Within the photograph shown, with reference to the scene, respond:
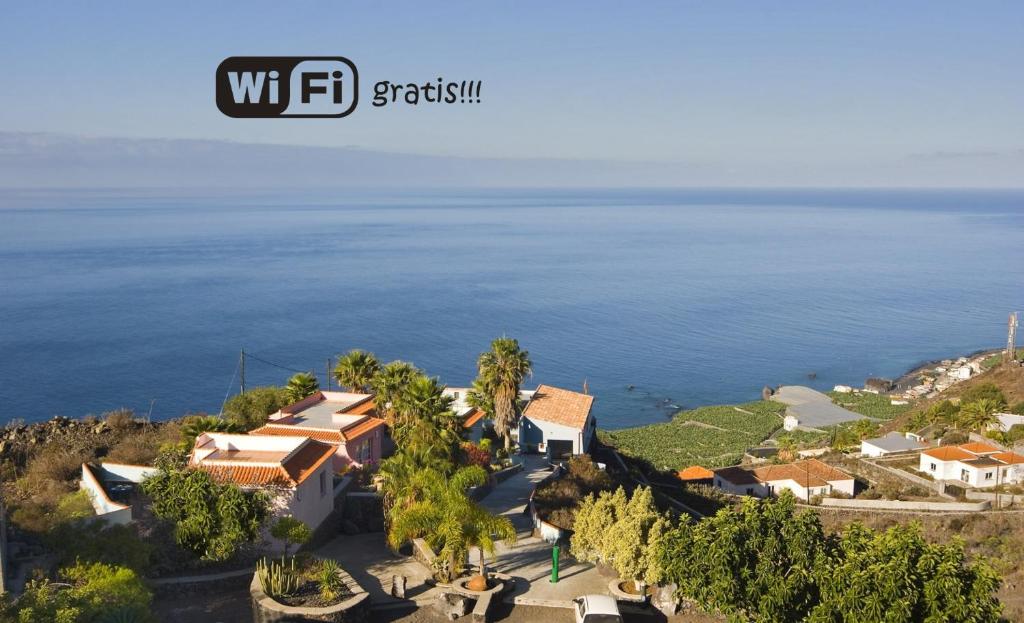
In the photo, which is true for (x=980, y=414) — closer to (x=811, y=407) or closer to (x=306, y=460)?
(x=811, y=407)

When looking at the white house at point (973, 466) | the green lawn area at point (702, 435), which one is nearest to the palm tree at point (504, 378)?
the green lawn area at point (702, 435)

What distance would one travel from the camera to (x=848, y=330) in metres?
103

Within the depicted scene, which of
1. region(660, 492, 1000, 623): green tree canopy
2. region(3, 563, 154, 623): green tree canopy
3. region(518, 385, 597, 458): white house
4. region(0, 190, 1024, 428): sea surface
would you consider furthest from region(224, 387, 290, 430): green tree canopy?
region(0, 190, 1024, 428): sea surface

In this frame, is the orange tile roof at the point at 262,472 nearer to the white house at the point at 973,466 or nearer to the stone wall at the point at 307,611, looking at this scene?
the stone wall at the point at 307,611

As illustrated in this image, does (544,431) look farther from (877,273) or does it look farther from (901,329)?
(877,273)

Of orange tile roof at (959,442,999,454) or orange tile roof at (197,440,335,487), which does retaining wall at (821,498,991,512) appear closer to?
orange tile roof at (959,442,999,454)

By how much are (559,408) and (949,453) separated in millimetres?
20706

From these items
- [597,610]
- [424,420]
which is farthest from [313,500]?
[597,610]

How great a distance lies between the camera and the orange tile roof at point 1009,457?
38562 millimetres

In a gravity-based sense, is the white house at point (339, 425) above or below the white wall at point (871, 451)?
above

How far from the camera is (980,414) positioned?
1863 inches

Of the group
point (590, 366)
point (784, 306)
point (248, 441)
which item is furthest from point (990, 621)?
point (784, 306)

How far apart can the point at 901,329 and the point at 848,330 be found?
7.52m

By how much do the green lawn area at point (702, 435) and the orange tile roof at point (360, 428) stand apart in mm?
25839
